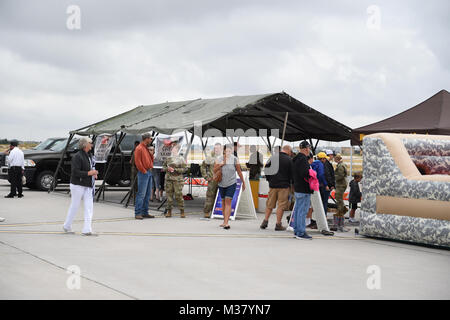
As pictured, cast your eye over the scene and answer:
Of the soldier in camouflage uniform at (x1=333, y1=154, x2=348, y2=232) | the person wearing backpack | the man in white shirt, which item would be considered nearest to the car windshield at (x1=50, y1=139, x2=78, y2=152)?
the man in white shirt

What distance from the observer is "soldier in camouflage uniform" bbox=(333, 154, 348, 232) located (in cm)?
1245

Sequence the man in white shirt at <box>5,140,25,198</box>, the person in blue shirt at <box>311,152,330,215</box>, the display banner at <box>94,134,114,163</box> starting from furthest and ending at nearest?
the display banner at <box>94,134,114,163</box>, the man in white shirt at <box>5,140,25,198</box>, the person in blue shirt at <box>311,152,330,215</box>

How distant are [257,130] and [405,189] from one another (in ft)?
34.0

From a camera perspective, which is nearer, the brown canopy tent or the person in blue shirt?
the person in blue shirt

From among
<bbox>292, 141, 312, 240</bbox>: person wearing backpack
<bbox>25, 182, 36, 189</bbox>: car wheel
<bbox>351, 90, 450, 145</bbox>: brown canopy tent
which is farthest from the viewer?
<bbox>25, 182, 36, 189</bbox>: car wheel

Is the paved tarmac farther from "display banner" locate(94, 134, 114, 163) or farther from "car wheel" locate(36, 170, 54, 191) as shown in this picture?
"car wheel" locate(36, 170, 54, 191)

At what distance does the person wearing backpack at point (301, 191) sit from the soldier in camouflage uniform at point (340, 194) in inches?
71.7

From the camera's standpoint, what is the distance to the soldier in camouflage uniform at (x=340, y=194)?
12.4 meters

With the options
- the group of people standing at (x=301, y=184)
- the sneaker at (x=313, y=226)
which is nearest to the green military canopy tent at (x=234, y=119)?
the group of people standing at (x=301, y=184)

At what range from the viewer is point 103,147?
63.3 feet

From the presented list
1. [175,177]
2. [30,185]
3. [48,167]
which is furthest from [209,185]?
[30,185]

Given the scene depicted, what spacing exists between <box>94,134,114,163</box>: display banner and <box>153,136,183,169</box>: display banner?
7.49 ft
